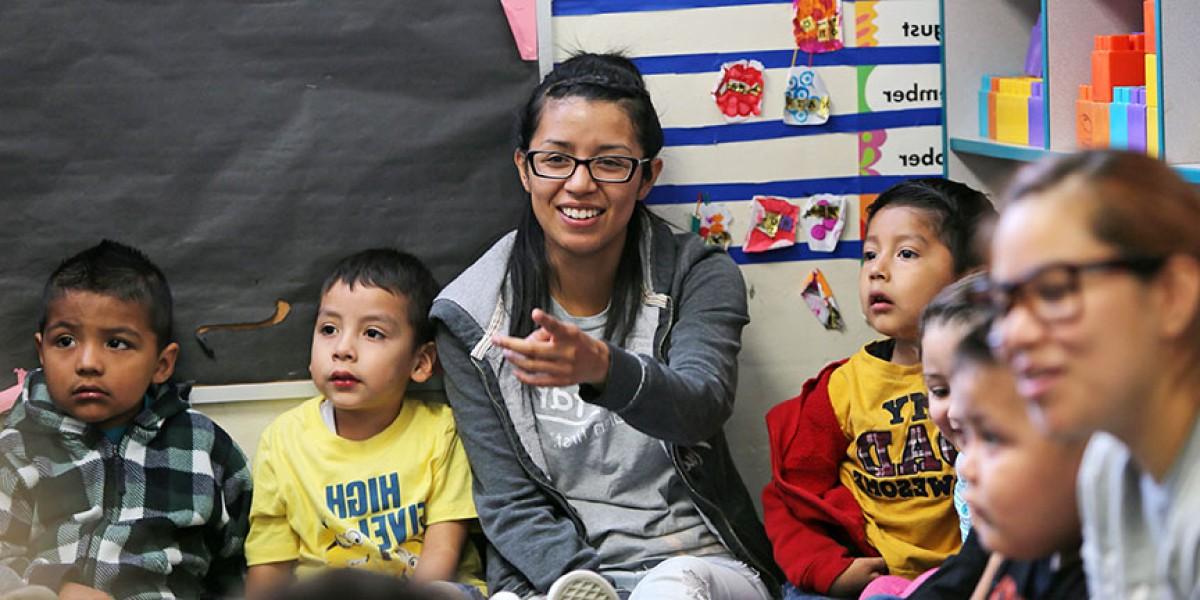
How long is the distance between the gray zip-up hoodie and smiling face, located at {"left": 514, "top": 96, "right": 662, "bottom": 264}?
5.3 inches

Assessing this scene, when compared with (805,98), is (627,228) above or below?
below

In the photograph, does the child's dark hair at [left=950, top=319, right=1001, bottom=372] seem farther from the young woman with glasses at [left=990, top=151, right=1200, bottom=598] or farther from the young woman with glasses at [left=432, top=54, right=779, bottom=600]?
the young woman with glasses at [left=432, top=54, right=779, bottom=600]

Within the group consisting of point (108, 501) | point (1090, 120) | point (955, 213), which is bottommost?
point (108, 501)

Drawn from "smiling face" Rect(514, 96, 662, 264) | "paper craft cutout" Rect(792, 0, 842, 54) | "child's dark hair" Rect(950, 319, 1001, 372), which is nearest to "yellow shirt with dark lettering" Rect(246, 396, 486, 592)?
"smiling face" Rect(514, 96, 662, 264)

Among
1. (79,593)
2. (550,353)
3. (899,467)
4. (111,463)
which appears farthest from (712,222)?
(79,593)

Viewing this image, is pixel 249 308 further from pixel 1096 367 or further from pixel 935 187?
pixel 1096 367

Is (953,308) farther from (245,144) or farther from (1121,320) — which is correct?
(245,144)

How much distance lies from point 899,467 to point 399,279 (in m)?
0.83

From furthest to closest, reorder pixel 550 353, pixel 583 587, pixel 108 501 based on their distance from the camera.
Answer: pixel 108 501, pixel 583 587, pixel 550 353

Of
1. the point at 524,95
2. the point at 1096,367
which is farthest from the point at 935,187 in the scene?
the point at 1096,367

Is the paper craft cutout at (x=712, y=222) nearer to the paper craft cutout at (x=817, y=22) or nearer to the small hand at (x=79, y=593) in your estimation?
the paper craft cutout at (x=817, y=22)

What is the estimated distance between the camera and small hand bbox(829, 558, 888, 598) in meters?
1.86

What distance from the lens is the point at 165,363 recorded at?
2203 millimetres

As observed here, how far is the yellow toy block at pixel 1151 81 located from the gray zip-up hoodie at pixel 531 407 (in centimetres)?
68
